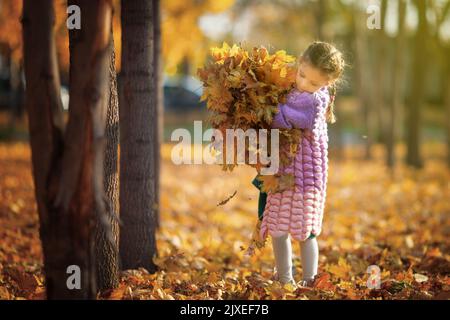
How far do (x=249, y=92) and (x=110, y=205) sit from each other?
1.17 metres

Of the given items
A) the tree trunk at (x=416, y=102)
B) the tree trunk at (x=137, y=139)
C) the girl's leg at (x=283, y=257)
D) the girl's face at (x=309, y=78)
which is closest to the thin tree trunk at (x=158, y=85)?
the tree trunk at (x=137, y=139)

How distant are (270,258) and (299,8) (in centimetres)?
1503

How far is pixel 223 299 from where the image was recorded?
3.79 meters

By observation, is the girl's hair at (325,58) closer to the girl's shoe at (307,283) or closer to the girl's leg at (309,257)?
the girl's leg at (309,257)

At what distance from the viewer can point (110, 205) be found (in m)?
4.00

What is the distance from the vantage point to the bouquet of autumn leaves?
13.0 ft

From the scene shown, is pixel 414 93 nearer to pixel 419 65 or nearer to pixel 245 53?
pixel 419 65

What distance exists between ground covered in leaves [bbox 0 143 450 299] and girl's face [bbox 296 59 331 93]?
89cm

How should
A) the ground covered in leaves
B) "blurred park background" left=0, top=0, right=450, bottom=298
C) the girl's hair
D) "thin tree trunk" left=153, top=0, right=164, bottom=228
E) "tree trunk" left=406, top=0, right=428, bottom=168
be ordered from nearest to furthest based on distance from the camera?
1. the girl's hair
2. the ground covered in leaves
3. "blurred park background" left=0, top=0, right=450, bottom=298
4. "thin tree trunk" left=153, top=0, right=164, bottom=228
5. "tree trunk" left=406, top=0, right=428, bottom=168

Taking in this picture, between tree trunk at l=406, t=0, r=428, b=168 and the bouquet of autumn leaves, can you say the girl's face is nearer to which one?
the bouquet of autumn leaves

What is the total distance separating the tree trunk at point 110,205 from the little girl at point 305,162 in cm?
101

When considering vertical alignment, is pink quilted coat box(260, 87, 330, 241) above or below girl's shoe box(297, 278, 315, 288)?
above

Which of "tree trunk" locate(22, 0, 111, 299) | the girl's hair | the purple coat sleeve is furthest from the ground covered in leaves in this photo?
the girl's hair
